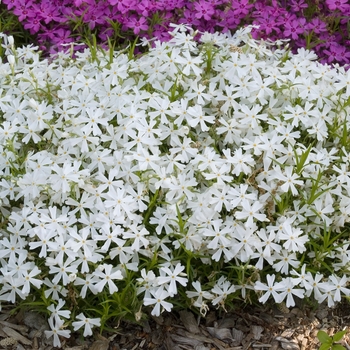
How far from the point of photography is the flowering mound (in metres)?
2.73

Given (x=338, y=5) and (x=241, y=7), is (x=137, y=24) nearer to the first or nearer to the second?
(x=241, y=7)

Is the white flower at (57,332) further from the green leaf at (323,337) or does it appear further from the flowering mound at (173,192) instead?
the green leaf at (323,337)

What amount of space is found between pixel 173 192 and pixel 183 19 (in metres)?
A: 1.60

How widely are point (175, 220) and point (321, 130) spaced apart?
90 cm

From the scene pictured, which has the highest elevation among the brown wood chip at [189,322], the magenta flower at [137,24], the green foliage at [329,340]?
the magenta flower at [137,24]

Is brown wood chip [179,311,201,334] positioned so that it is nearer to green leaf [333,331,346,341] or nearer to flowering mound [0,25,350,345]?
flowering mound [0,25,350,345]

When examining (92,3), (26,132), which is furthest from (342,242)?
(92,3)

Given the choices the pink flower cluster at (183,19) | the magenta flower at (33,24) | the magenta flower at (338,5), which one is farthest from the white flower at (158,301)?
the magenta flower at (338,5)

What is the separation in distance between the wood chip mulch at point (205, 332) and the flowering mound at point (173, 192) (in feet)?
0.33

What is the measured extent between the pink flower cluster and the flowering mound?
2.52 ft

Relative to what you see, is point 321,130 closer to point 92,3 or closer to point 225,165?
point 225,165

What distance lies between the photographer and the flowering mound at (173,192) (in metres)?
2.73

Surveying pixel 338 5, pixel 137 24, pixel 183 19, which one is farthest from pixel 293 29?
pixel 137 24

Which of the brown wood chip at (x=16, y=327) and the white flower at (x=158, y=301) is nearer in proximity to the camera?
the white flower at (x=158, y=301)
